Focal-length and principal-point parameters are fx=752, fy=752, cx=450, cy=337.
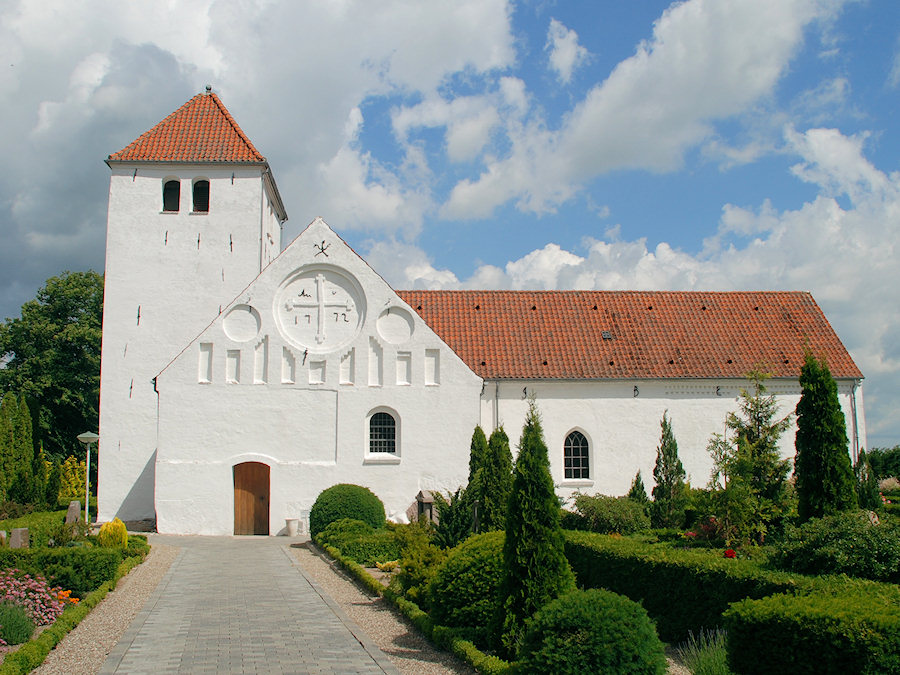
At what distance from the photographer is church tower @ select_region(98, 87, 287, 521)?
80.1 ft

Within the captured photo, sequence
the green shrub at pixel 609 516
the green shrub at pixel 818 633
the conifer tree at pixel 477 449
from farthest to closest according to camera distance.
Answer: the conifer tree at pixel 477 449, the green shrub at pixel 609 516, the green shrub at pixel 818 633

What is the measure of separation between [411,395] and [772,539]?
11.6 m

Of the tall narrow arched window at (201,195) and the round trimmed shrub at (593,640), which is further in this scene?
the tall narrow arched window at (201,195)

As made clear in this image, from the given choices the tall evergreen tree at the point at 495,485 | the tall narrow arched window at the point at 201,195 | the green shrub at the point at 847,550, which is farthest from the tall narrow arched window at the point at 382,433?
the green shrub at the point at 847,550

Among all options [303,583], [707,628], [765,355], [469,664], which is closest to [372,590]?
[303,583]

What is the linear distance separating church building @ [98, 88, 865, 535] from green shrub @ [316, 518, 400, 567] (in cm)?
402

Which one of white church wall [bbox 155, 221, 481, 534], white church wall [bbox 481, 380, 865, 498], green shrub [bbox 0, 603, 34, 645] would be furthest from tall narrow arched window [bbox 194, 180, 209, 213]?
green shrub [bbox 0, 603, 34, 645]

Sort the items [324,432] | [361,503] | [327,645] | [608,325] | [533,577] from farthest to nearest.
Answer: [608,325], [324,432], [361,503], [327,645], [533,577]

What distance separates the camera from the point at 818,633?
21.0 ft

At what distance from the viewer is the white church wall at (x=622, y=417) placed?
23891 mm

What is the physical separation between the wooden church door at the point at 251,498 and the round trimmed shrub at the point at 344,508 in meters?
2.44

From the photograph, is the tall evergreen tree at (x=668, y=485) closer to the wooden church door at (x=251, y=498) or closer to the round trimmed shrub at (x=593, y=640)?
the wooden church door at (x=251, y=498)

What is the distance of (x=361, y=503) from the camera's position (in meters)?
20.3

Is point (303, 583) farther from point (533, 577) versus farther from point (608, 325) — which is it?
point (608, 325)
